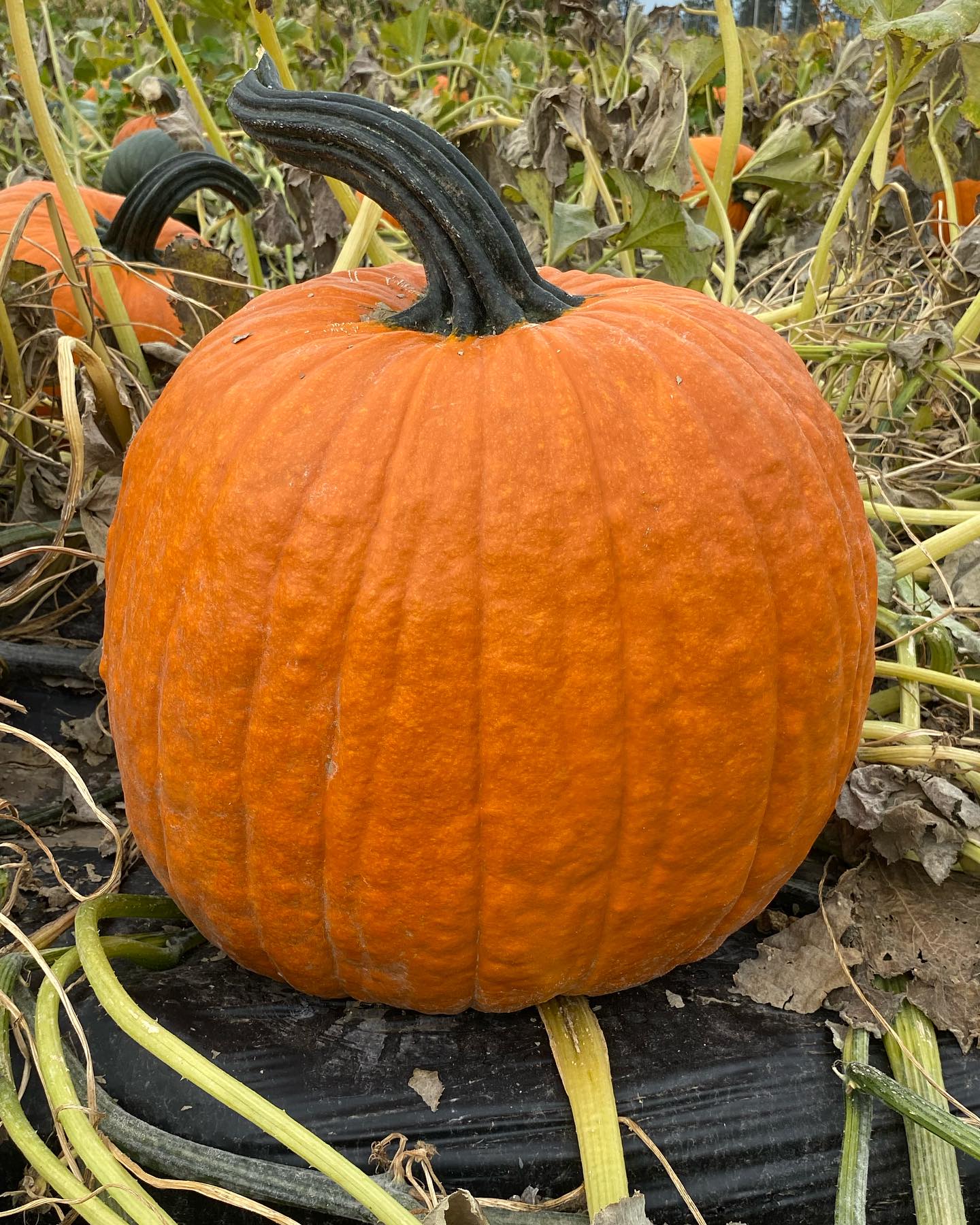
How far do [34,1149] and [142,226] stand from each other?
1673 mm

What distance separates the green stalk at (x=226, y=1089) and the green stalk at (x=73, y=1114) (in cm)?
5

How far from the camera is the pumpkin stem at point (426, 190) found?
109cm

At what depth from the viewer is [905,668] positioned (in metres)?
1.53

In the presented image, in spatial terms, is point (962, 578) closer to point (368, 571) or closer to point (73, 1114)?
point (368, 571)

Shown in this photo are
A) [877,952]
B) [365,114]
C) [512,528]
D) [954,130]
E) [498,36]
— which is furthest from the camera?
[498,36]

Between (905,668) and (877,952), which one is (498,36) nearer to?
(905,668)

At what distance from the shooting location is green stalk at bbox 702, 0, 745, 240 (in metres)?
1.78

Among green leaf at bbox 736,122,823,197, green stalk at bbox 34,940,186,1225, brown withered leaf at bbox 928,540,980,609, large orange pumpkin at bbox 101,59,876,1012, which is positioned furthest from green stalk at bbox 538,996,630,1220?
green leaf at bbox 736,122,823,197

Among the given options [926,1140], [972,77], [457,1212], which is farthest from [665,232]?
[457,1212]

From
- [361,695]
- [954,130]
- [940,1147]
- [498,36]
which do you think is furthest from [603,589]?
[498,36]

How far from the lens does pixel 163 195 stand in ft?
6.92

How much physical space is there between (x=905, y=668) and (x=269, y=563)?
920 mm

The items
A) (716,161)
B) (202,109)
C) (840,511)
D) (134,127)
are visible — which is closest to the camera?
(840,511)

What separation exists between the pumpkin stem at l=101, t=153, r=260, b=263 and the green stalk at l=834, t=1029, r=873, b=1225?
5.75ft
